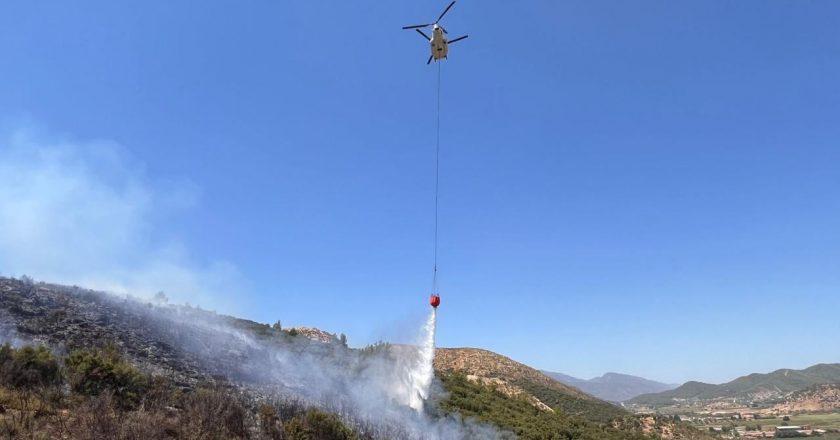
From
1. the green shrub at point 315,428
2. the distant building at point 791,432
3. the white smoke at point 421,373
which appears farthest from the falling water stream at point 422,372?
the distant building at point 791,432

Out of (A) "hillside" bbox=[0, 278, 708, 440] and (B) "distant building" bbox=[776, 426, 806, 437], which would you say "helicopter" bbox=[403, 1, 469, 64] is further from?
(B) "distant building" bbox=[776, 426, 806, 437]

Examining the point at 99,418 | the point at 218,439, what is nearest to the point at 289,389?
the point at 218,439

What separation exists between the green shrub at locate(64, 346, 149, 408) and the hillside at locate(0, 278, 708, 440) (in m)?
0.04

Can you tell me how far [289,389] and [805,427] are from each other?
619 feet

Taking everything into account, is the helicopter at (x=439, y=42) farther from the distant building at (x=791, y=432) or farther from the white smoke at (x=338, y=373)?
the distant building at (x=791, y=432)

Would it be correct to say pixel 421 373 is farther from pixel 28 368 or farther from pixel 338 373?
pixel 28 368

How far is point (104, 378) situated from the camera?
63.2ft

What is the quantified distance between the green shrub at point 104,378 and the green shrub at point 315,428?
567cm

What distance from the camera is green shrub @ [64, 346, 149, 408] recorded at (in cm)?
1884

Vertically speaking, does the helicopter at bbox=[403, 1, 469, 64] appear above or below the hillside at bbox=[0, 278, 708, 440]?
above

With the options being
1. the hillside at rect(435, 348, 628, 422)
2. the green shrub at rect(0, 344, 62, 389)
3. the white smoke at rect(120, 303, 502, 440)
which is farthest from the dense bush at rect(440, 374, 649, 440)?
the green shrub at rect(0, 344, 62, 389)

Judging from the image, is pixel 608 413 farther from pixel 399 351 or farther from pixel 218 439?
pixel 218 439

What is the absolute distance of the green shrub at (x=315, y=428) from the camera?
19.3 meters

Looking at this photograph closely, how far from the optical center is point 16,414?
15.7 meters
